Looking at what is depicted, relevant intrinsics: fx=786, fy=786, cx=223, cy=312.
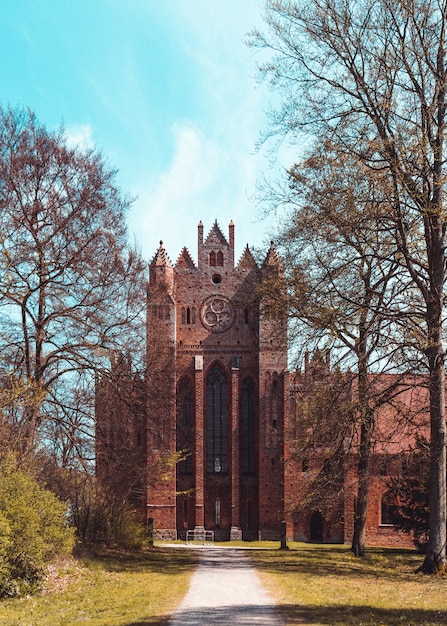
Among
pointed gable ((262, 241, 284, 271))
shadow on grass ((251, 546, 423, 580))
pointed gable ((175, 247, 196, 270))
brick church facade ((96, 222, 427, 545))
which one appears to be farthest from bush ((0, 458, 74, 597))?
pointed gable ((175, 247, 196, 270))

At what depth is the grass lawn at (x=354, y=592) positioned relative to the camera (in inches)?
436

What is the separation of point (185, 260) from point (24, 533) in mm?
33724

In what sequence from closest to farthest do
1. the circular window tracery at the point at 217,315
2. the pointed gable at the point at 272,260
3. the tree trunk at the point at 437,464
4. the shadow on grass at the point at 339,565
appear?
the tree trunk at the point at 437,464 < the shadow on grass at the point at 339,565 < the pointed gable at the point at 272,260 < the circular window tracery at the point at 217,315

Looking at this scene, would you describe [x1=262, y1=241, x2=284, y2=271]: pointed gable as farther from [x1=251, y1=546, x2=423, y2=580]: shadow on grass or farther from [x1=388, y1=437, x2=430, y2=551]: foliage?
[x1=388, y1=437, x2=430, y2=551]: foliage

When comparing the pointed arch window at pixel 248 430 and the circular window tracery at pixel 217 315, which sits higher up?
the circular window tracery at pixel 217 315

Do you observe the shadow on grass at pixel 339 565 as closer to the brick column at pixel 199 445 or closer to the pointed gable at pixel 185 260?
the brick column at pixel 199 445

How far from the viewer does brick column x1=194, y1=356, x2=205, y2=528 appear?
4344 cm

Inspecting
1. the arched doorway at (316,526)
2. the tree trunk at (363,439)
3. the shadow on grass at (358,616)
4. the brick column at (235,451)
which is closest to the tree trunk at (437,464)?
the tree trunk at (363,439)

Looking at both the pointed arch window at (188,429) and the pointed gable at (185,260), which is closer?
the pointed arch window at (188,429)

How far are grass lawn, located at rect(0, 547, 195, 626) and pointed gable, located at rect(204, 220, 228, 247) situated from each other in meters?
28.7

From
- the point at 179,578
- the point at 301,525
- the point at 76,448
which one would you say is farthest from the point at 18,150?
the point at 301,525

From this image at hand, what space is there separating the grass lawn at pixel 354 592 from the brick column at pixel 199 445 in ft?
71.1

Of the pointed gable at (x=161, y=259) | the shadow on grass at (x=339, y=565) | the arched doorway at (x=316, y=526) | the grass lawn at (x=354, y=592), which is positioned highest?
the pointed gable at (x=161, y=259)

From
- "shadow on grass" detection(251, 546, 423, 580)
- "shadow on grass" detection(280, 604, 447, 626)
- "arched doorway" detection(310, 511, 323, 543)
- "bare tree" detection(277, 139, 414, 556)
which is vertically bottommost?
"arched doorway" detection(310, 511, 323, 543)
